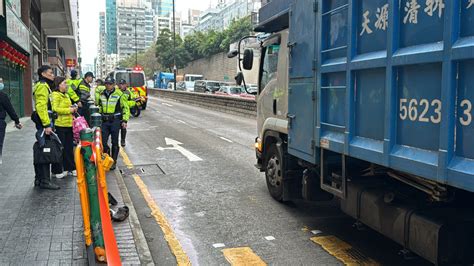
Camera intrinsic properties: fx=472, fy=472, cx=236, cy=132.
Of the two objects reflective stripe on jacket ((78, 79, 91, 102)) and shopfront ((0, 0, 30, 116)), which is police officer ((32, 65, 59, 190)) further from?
shopfront ((0, 0, 30, 116))

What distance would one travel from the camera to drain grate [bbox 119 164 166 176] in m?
9.05

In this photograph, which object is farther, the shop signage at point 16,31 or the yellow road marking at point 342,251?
the shop signage at point 16,31

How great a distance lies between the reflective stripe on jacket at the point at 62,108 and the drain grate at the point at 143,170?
1.93 metres

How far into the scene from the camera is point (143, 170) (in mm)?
9391

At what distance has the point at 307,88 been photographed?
5242mm

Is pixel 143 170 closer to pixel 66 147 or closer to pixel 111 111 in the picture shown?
pixel 111 111

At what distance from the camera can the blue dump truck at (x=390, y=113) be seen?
2.98 m

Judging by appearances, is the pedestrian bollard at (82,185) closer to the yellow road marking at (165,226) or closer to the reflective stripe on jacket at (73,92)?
the yellow road marking at (165,226)

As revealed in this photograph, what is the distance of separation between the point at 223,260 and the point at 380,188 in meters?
1.67

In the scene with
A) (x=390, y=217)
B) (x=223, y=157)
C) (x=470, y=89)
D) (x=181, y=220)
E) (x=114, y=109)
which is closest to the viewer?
(x=470, y=89)

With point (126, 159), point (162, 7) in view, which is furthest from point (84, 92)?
point (162, 7)

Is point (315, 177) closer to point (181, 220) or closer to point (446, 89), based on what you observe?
point (181, 220)

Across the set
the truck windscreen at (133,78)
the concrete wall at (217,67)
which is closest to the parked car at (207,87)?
the concrete wall at (217,67)

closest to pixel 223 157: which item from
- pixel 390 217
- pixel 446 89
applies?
pixel 390 217
